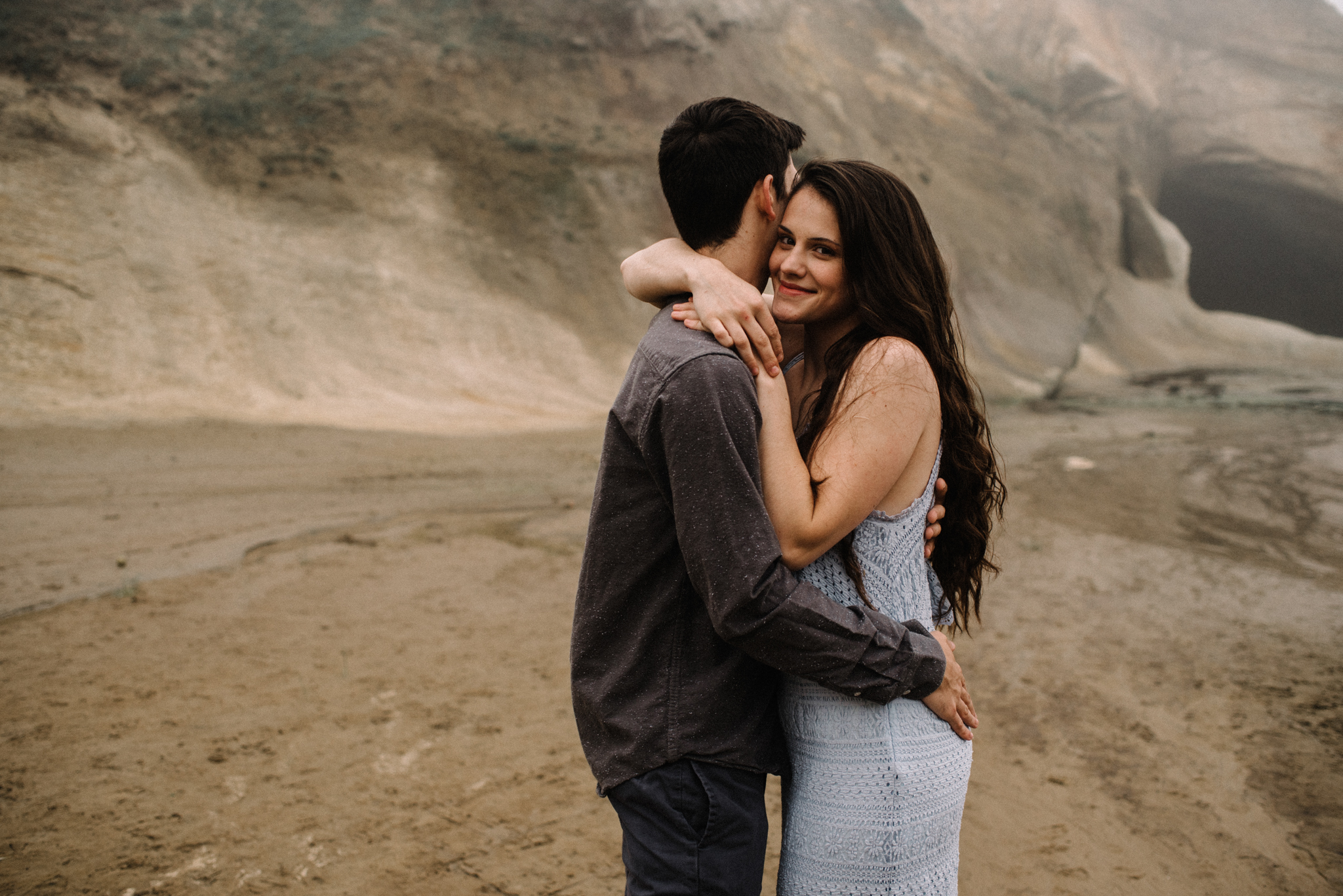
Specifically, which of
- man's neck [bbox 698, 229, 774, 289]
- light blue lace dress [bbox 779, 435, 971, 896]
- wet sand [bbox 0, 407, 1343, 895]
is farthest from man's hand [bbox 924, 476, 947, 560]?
wet sand [bbox 0, 407, 1343, 895]

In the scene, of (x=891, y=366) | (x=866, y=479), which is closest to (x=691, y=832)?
(x=866, y=479)

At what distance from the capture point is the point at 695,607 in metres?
1.60

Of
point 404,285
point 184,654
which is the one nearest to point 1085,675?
point 184,654

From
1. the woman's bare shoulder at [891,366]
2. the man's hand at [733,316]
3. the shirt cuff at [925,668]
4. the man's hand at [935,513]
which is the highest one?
the man's hand at [733,316]

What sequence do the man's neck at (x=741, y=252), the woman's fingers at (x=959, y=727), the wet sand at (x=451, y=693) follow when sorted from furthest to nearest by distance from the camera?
the wet sand at (x=451, y=693)
the man's neck at (x=741, y=252)
the woman's fingers at (x=959, y=727)

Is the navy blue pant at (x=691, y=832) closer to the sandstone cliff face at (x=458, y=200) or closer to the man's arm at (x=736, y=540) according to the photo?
the man's arm at (x=736, y=540)

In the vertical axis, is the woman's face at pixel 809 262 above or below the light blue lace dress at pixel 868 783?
above

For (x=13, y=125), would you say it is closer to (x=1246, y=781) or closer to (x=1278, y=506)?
(x=1246, y=781)

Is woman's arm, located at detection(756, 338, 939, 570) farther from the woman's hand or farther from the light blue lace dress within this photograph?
the light blue lace dress

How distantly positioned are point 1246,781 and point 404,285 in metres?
13.6

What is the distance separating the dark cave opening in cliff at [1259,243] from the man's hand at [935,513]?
34.4 m

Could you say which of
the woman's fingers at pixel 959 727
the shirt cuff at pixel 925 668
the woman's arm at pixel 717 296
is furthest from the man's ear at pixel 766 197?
the woman's fingers at pixel 959 727

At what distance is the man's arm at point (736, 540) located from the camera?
145cm

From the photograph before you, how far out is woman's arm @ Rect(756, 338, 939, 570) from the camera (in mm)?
1540
